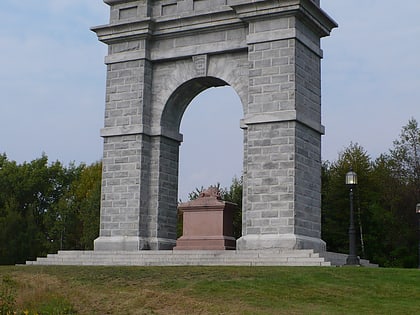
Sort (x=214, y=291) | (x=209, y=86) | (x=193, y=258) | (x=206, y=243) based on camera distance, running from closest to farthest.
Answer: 1. (x=214, y=291)
2. (x=193, y=258)
3. (x=206, y=243)
4. (x=209, y=86)

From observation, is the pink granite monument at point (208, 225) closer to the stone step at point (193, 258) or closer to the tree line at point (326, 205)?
the stone step at point (193, 258)

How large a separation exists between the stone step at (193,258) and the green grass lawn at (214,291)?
1.99m

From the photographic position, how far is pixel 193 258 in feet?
70.0

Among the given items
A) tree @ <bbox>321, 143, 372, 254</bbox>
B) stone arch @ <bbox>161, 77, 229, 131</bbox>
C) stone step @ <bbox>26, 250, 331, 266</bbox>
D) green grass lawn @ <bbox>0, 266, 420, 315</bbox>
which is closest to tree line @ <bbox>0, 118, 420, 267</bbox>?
tree @ <bbox>321, 143, 372, 254</bbox>

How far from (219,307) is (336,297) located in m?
2.64

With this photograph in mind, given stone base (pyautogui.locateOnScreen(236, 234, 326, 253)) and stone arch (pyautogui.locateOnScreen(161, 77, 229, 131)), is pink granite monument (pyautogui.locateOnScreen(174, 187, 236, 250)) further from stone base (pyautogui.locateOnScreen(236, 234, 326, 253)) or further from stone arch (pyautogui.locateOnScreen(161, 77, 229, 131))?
stone arch (pyautogui.locateOnScreen(161, 77, 229, 131))

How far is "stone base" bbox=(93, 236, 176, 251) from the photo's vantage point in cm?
2439

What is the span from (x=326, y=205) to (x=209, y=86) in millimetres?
18849

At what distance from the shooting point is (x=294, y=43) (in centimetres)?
2278

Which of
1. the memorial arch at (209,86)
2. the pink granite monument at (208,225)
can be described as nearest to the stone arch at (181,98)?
the memorial arch at (209,86)

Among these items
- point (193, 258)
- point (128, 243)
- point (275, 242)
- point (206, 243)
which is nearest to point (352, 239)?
point (275, 242)

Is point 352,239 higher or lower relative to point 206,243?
higher

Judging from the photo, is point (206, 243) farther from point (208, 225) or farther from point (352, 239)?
point (352, 239)

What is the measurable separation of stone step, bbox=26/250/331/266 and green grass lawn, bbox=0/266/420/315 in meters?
1.99
